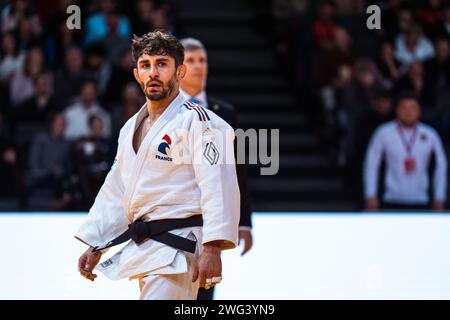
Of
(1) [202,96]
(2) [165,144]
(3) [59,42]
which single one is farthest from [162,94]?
(3) [59,42]

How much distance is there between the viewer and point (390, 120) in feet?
29.1

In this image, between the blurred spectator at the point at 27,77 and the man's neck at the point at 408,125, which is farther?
the blurred spectator at the point at 27,77

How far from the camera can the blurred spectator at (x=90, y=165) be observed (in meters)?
8.05

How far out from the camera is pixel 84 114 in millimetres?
8992

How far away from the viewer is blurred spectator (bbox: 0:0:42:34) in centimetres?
1013

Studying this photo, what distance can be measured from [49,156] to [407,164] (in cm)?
342

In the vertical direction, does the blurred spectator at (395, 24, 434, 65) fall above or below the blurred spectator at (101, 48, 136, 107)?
above

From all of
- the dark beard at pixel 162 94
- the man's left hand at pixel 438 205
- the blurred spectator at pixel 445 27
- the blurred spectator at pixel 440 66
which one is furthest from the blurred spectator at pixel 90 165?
the dark beard at pixel 162 94

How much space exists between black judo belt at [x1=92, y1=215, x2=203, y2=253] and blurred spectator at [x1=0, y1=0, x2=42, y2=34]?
23.7ft

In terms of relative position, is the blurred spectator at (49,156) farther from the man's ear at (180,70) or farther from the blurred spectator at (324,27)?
the man's ear at (180,70)

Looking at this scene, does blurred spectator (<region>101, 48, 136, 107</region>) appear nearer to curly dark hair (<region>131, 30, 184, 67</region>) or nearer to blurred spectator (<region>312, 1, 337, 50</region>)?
blurred spectator (<region>312, 1, 337, 50</region>)

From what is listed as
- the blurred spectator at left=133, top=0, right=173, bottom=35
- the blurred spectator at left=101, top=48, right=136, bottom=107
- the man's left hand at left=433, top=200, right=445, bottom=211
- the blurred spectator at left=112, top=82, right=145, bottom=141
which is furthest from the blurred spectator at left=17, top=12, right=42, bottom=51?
the man's left hand at left=433, top=200, right=445, bottom=211
